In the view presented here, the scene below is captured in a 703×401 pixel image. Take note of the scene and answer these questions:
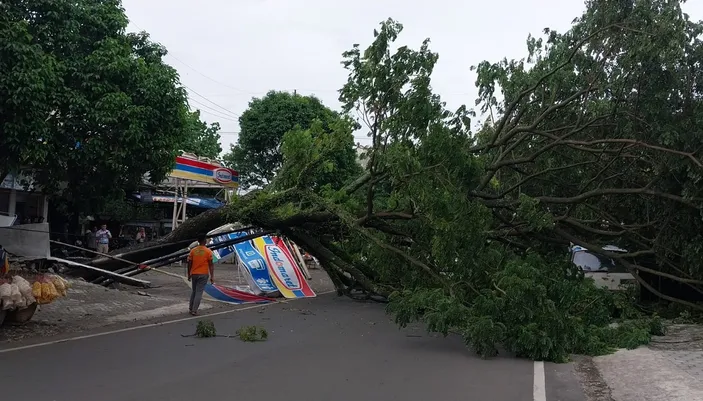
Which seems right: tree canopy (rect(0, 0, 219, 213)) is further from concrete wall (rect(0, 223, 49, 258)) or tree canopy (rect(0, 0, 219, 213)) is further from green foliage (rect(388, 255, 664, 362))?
green foliage (rect(388, 255, 664, 362))

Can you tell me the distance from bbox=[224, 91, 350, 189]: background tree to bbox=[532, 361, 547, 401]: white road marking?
84.8ft

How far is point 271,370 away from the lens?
26.4ft

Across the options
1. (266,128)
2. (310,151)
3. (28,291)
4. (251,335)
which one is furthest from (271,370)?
(266,128)

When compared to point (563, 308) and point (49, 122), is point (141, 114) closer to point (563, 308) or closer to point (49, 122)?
point (49, 122)

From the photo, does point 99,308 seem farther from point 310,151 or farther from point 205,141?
point 205,141

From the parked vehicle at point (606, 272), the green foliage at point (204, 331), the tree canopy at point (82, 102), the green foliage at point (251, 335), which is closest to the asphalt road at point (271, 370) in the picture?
the green foliage at point (251, 335)

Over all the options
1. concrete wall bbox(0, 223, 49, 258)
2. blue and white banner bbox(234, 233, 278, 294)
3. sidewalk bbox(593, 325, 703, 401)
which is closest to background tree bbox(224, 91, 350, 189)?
blue and white banner bbox(234, 233, 278, 294)

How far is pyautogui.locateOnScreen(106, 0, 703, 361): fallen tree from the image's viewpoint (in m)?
10.5

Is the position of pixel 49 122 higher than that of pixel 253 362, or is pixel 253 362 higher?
pixel 49 122

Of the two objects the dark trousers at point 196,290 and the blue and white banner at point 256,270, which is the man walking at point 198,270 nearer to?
the dark trousers at point 196,290

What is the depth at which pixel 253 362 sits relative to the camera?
852 centimetres

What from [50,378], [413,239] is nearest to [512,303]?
[413,239]

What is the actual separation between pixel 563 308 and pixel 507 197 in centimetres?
433

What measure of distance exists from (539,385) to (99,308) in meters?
8.98
